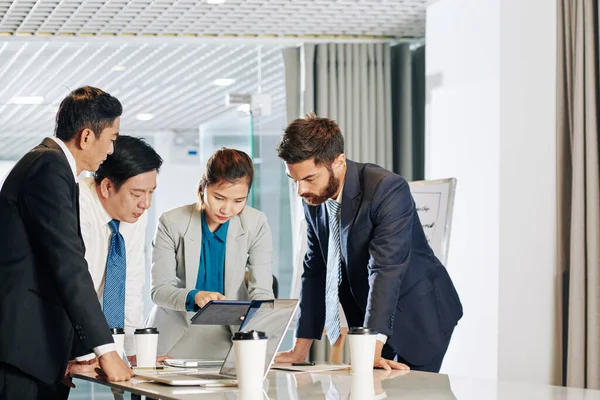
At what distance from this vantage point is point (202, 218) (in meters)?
3.47

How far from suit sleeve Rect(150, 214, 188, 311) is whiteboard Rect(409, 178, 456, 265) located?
2135 mm

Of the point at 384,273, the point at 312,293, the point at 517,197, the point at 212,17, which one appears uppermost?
the point at 212,17

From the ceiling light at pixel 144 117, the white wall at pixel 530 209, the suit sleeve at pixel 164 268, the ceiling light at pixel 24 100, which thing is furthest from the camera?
the ceiling light at pixel 144 117

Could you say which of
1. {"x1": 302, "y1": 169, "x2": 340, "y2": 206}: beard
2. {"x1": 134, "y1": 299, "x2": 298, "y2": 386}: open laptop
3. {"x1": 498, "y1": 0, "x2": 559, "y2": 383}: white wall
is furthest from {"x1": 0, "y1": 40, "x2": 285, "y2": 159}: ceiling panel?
{"x1": 134, "y1": 299, "x2": 298, "y2": 386}: open laptop

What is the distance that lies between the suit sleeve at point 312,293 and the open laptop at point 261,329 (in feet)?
2.05

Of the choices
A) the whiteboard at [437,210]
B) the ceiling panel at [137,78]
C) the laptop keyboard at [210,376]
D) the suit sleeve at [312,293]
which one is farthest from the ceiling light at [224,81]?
the laptop keyboard at [210,376]

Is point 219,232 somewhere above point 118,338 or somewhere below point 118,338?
above

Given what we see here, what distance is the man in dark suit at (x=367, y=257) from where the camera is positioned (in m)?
3.05

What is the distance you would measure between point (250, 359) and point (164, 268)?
119cm

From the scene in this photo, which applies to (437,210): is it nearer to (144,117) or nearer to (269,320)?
(144,117)

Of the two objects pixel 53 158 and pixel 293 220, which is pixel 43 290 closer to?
pixel 53 158

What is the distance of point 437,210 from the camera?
5.33 metres

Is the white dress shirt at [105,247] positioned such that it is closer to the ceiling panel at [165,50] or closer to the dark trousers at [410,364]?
the dark trousers at [410,364]

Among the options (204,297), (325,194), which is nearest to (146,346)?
(204,297)
